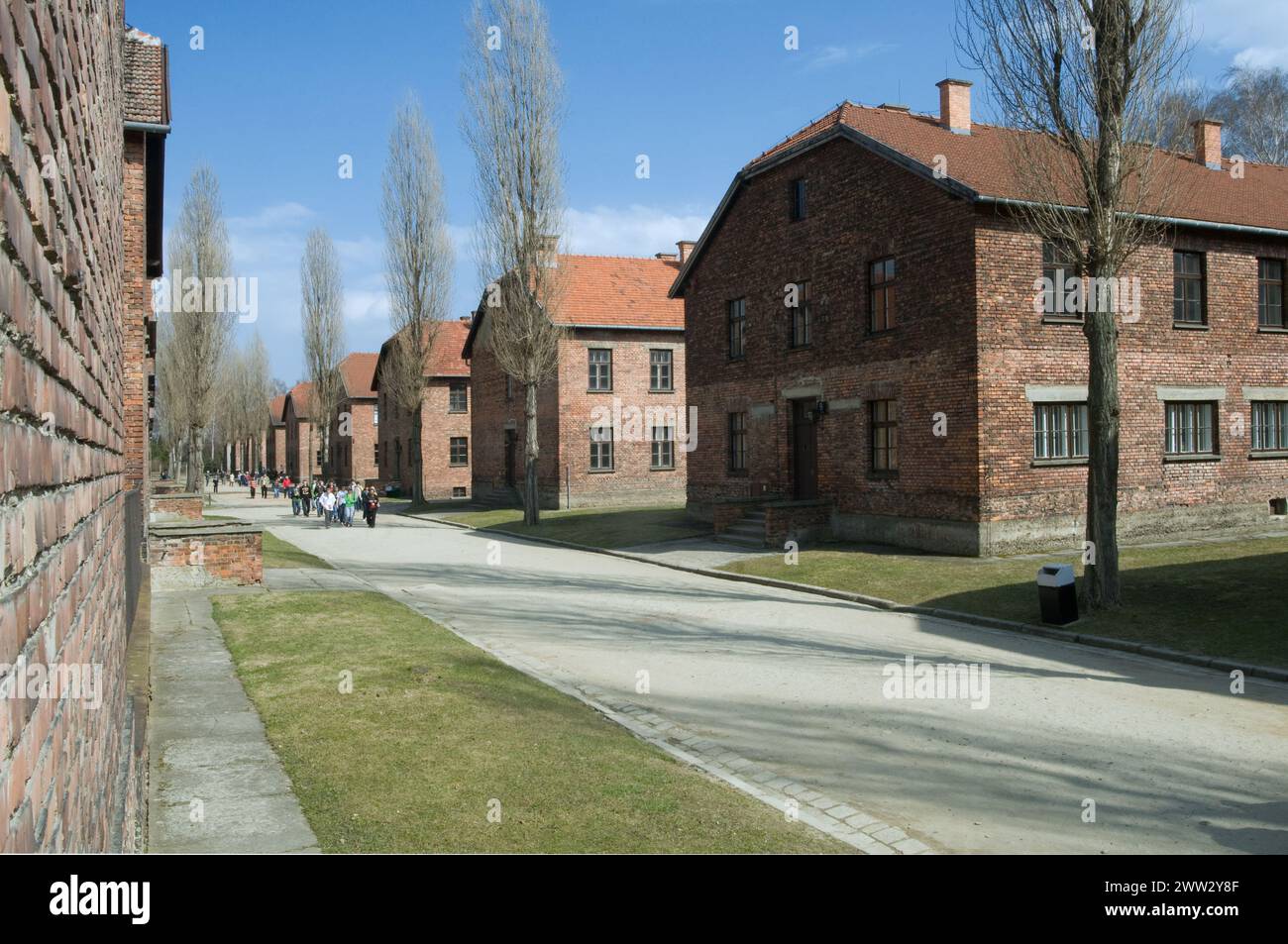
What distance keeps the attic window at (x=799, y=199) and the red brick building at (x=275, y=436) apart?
82.7 m

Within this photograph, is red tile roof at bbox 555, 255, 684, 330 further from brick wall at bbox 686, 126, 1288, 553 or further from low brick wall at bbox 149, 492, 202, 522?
low brick wall at bbox 149, 492, 202, 522

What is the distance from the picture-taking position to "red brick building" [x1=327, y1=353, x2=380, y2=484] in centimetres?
7050

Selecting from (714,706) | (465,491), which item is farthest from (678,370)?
(714,706)

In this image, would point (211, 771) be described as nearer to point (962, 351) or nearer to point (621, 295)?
point (962, 351)

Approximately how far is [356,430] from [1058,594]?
62.8 m

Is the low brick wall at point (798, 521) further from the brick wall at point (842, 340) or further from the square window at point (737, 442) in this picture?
the square window at point (737, 442)

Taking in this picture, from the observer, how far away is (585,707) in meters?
9.42

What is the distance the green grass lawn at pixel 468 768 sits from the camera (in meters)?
5.80

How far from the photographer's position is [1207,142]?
27.7 meters

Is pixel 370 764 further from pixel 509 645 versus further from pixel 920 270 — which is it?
pixel 920 270

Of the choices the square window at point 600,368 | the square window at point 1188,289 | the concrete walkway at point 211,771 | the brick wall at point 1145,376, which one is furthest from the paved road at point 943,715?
the square window at point 600,368

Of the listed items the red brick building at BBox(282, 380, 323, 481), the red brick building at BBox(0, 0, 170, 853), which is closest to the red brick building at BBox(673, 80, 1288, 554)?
the red brick building at BBox(0, 0, 170, 853)

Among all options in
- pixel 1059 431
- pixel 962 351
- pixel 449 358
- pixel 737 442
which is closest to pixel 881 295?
pixel 962 351

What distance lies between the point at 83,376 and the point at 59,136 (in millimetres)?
774
